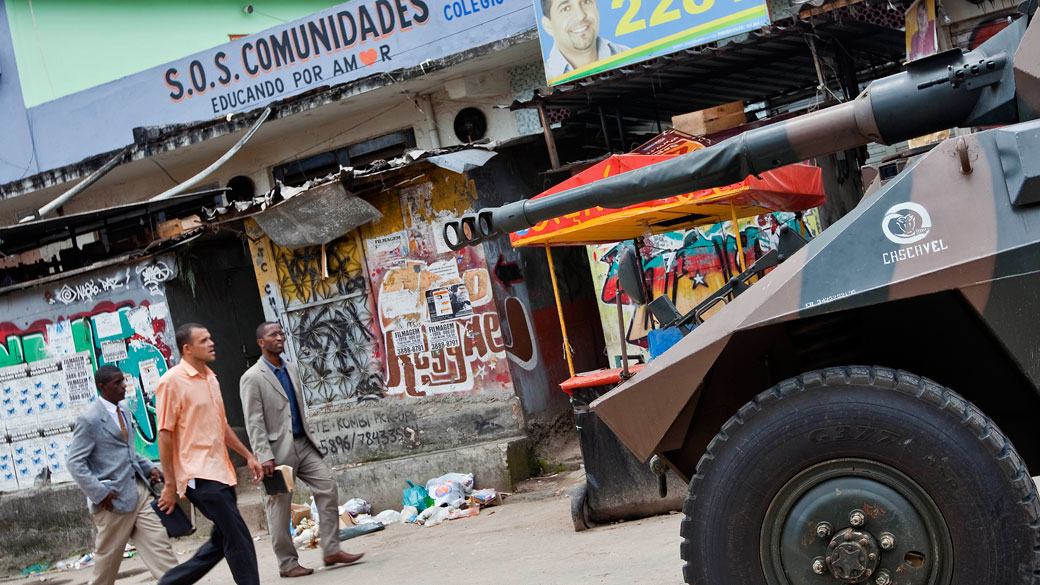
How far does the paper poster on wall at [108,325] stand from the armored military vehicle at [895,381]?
10334mm

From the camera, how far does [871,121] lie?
3736mm

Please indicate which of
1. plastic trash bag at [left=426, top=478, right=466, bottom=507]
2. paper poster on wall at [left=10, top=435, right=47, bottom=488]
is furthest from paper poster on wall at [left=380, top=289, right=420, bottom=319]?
paper poster on wall at [left=10, top=435, right=47, bottom=488]

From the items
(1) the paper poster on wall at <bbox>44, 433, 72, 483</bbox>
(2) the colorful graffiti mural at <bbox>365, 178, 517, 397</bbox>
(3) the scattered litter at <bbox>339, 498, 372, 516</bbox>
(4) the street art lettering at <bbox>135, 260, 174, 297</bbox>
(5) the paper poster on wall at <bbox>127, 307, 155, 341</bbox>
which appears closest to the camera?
(3) the scattered litter at <bbox>339, 498, 372, 516</bbox>

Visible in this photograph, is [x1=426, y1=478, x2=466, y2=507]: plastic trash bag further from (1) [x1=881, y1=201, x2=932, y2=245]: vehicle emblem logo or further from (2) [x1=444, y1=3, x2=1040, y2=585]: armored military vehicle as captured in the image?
(1) [x1=881, y1=201, x2=932, y2=245]: vehicle emblem logo

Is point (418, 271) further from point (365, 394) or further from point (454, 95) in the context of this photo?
point (454, 95)

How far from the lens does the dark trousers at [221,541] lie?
253 inches

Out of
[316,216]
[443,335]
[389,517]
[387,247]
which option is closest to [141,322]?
[316,216]

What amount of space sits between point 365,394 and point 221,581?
325cm

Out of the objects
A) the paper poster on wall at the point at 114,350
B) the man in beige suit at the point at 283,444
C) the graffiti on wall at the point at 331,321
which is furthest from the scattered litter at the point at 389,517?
the paper poster on wall at the point at 114,350

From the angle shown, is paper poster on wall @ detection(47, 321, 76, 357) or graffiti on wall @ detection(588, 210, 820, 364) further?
paper poster on wall @ detection(47, 321, 76, 357)

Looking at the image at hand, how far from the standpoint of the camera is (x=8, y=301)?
1334 centimetres

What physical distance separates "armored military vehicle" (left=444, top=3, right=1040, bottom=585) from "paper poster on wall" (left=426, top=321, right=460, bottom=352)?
7872 mm

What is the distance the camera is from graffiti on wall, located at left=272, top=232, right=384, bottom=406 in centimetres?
1199

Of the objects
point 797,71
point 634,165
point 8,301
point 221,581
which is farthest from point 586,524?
point 8,301
